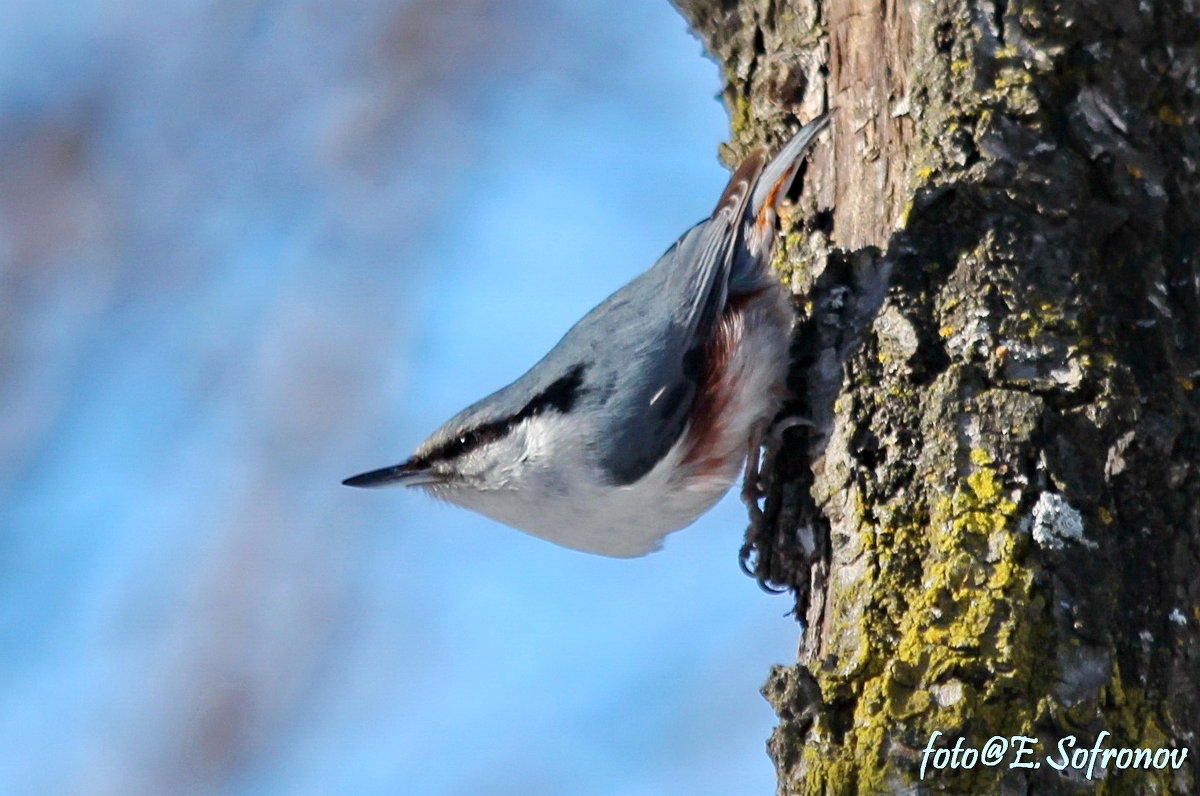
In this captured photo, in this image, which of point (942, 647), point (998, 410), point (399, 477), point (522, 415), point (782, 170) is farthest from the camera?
point (399, 477)

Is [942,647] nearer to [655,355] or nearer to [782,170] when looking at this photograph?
[655,355]

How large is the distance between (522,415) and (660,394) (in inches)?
12.3

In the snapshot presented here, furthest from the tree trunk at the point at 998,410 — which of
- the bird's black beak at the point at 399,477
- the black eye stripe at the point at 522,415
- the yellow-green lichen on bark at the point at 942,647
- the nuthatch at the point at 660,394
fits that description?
the bird's black beak at the point at 399,477

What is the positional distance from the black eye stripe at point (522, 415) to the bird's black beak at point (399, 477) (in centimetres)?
3

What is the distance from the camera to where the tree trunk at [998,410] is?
1.75 m

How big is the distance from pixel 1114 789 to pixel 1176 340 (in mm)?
687

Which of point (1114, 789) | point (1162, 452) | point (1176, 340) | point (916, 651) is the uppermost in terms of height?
point (1176, 340)

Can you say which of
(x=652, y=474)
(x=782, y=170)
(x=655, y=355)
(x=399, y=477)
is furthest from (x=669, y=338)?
(x=399, y=477)

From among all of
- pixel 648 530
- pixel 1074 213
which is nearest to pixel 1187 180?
pixel 1074 213

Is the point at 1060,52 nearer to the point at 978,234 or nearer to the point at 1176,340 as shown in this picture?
the point at 978,234

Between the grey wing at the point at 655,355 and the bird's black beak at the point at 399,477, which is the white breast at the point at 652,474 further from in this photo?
the bird's black beak at the point at 399,477

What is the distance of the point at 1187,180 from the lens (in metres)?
2.03

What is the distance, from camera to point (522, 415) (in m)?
2.58

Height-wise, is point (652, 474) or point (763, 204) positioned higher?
point (763, 204)
